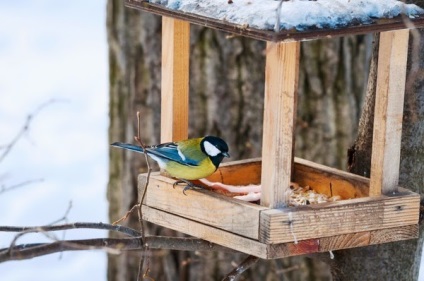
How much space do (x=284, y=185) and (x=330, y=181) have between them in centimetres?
56

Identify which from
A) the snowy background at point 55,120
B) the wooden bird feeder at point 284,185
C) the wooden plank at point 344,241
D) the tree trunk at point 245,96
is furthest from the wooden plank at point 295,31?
the snowy background at point 55,120

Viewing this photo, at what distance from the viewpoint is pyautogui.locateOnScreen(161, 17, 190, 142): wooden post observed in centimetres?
404

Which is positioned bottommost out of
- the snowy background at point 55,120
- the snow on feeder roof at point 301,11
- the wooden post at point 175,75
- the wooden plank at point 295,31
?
the snowy background at point 55,120

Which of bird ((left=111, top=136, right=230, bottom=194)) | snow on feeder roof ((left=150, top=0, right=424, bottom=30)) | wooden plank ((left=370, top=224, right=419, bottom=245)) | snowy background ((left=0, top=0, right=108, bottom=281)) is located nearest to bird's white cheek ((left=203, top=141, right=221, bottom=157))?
bird ((left=111, top=136, right=230, bottom=194))

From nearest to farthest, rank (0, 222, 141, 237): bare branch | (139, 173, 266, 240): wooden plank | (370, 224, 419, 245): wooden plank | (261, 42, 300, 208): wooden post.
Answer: (0, 222, 141, 237): bare branch, (261, 42, 300, 208): wooden post, (139, 173, 266, 240): wooden plank, (370, 224, 419, 245): wooden plank

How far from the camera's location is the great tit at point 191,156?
3.91 meters

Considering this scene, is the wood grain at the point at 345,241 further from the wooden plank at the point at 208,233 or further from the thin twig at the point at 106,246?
the thin twig at the point at 106,246

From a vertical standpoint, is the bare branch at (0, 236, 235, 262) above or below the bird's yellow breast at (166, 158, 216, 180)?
below

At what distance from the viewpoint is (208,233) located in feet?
12.4

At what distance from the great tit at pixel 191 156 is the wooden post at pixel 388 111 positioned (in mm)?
529

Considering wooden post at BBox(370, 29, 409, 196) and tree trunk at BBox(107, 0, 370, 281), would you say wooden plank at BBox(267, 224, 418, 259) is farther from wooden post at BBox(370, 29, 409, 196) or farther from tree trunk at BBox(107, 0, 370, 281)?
tree trunk at BBox(107, 0, 370, 281)

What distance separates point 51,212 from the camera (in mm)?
7953

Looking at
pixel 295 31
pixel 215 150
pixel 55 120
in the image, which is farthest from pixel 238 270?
pixel 55 120

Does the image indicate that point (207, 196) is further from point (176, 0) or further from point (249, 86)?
point (249, 86)
